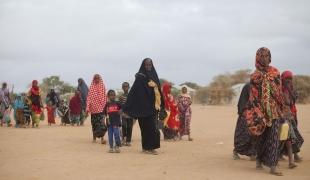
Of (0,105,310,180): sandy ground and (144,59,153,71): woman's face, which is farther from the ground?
(144,59,153,71): woman's face

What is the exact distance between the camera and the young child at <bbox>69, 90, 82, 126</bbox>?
74.9 feet

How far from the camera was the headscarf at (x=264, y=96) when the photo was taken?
879 centimetres

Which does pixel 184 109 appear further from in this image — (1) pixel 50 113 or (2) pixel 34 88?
(1) pixel 50 113

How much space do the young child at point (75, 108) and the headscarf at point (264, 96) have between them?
14399 mm

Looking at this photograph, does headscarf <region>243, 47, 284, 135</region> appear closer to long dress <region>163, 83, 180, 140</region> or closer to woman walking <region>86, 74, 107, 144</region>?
woman walking <region>86, 74, 107, 144</region>

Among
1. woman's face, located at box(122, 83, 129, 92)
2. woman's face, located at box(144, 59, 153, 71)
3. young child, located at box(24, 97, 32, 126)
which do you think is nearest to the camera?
woman's face, located at box(144, 59, 153, 71)

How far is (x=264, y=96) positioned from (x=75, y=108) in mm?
15435

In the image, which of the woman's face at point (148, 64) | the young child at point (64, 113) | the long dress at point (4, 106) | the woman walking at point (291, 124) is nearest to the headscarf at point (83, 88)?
the young child at point (64, 113)

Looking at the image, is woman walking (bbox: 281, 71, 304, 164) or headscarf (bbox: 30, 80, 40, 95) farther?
headscarf (bbox: 30, 80, 40, 95)

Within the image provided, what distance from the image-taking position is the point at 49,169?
917 cm

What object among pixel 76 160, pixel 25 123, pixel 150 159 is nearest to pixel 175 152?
pixel 150 159

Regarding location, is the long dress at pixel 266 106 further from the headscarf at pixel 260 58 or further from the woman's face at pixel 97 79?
the woman's face at pixel 97 79

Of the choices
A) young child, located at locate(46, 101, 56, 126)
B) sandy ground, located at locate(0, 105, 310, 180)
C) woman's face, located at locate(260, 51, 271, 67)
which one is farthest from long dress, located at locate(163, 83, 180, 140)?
young child, located at locate(46, 101, 56, 126)

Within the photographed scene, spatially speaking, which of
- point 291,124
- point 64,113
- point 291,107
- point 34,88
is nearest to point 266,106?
point 291,124
